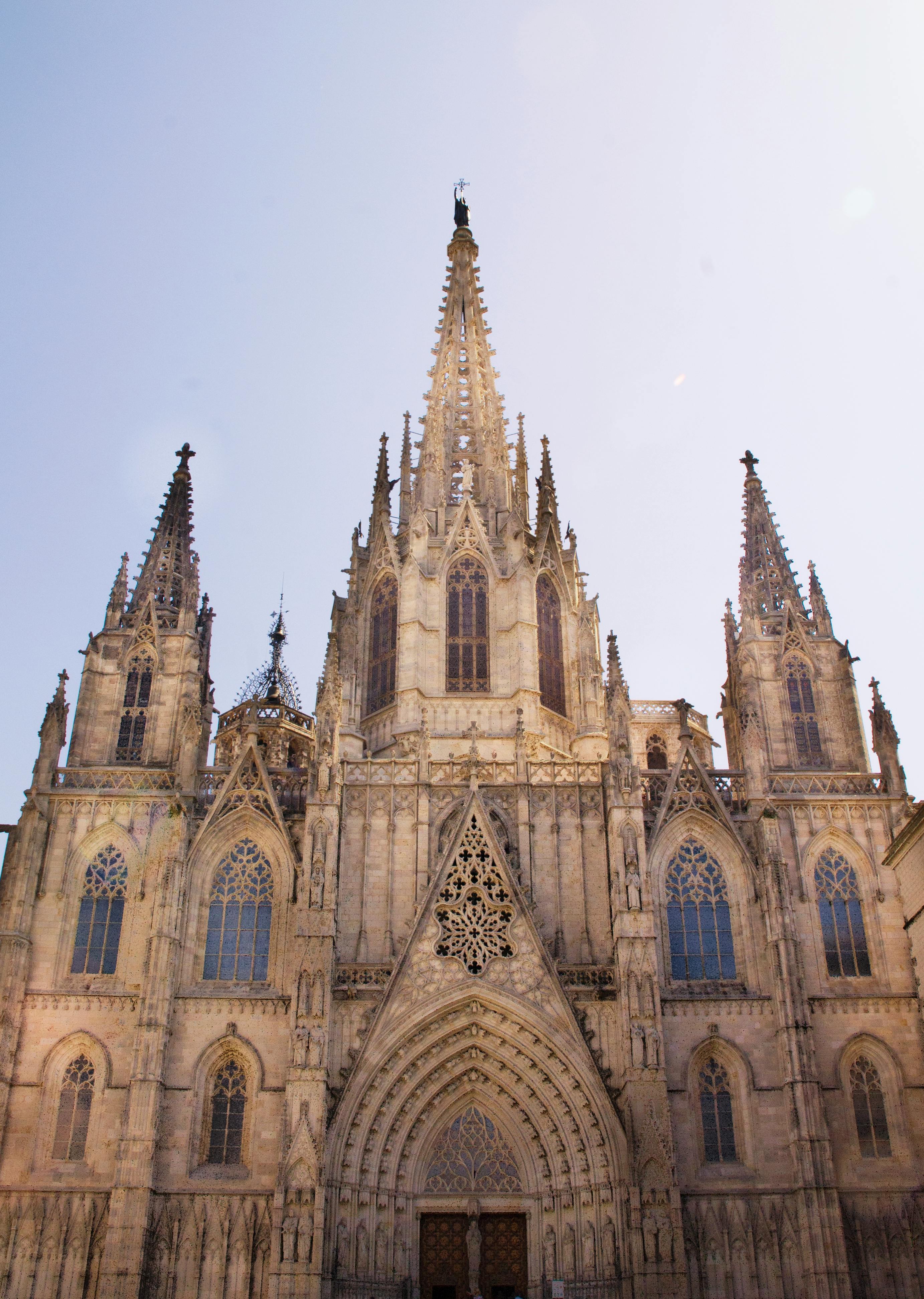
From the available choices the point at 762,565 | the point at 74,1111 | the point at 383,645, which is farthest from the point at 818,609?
the point at 74,1111

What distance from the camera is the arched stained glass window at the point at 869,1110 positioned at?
2969 cm

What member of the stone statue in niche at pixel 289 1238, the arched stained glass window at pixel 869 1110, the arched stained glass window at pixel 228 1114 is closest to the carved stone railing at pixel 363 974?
the arched stained glass window at pixel 228 1114

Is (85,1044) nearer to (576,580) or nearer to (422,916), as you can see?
(422,916)

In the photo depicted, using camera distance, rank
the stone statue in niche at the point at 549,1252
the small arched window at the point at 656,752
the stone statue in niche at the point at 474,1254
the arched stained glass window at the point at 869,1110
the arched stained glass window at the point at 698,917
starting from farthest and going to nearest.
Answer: the small arched window at the point at 656,752
the arched stained glass window at the point at 698,917
the arched stained glass window at the point at 869,1110
the stone statue in niche at the point at 474,1254
the stone statue in niche at the point at 549,1252

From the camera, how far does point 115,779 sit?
34.1 meters

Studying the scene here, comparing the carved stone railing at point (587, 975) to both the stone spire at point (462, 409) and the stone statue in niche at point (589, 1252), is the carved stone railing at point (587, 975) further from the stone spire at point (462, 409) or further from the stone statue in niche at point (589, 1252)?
the stone spire at point (462, 409)

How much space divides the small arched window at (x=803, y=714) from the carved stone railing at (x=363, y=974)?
46.7 ft

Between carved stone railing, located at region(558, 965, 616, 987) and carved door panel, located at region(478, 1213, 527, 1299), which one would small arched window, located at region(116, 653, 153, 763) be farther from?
carved door panel, located at region(478, 1213, 527, 1299)

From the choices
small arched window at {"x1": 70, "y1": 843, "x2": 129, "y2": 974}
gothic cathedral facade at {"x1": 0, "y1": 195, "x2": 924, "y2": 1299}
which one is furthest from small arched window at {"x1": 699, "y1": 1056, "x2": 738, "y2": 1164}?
small arched window at {"x1": 70, "y1": 843, "x2": 129, "y2": 974}

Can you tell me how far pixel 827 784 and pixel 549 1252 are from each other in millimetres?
14926

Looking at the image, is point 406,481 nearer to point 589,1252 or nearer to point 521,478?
point 521,478

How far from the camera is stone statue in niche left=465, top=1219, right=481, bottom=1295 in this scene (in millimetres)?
27703

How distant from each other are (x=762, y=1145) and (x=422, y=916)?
987cm

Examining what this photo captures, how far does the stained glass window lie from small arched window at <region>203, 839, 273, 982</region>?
6244 mm
